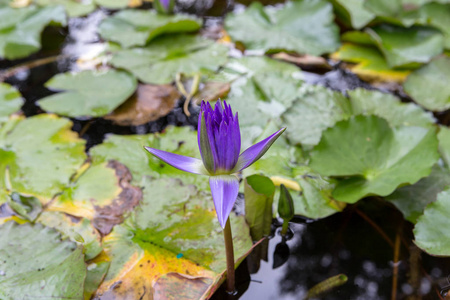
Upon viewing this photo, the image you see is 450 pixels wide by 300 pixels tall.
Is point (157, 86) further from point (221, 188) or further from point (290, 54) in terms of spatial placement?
point (221, 188)

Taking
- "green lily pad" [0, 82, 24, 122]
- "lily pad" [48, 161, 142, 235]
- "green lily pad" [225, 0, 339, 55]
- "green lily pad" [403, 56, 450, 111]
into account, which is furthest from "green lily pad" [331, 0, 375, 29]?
"green lily pad" [0, 82, 24, 122]

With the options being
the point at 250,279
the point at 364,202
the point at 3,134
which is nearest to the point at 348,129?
the point at 364,202

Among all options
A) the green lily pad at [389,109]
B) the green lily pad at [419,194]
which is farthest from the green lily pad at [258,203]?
the green lily pad at [389,109]

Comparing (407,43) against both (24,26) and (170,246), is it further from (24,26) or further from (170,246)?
(24,26)

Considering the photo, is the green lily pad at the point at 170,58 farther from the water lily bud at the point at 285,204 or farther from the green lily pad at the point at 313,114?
the water lily bud at the point at 285,204

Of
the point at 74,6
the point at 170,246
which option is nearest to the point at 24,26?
the point at 74,6

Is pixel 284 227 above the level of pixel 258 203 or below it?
below

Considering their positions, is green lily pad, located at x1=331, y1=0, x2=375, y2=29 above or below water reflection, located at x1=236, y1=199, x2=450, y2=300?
above

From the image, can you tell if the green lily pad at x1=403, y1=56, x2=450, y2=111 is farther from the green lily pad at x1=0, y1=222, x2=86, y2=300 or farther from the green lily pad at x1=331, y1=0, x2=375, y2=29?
the green lily pad at x1=0, y1=222, x2=86, y2=300
